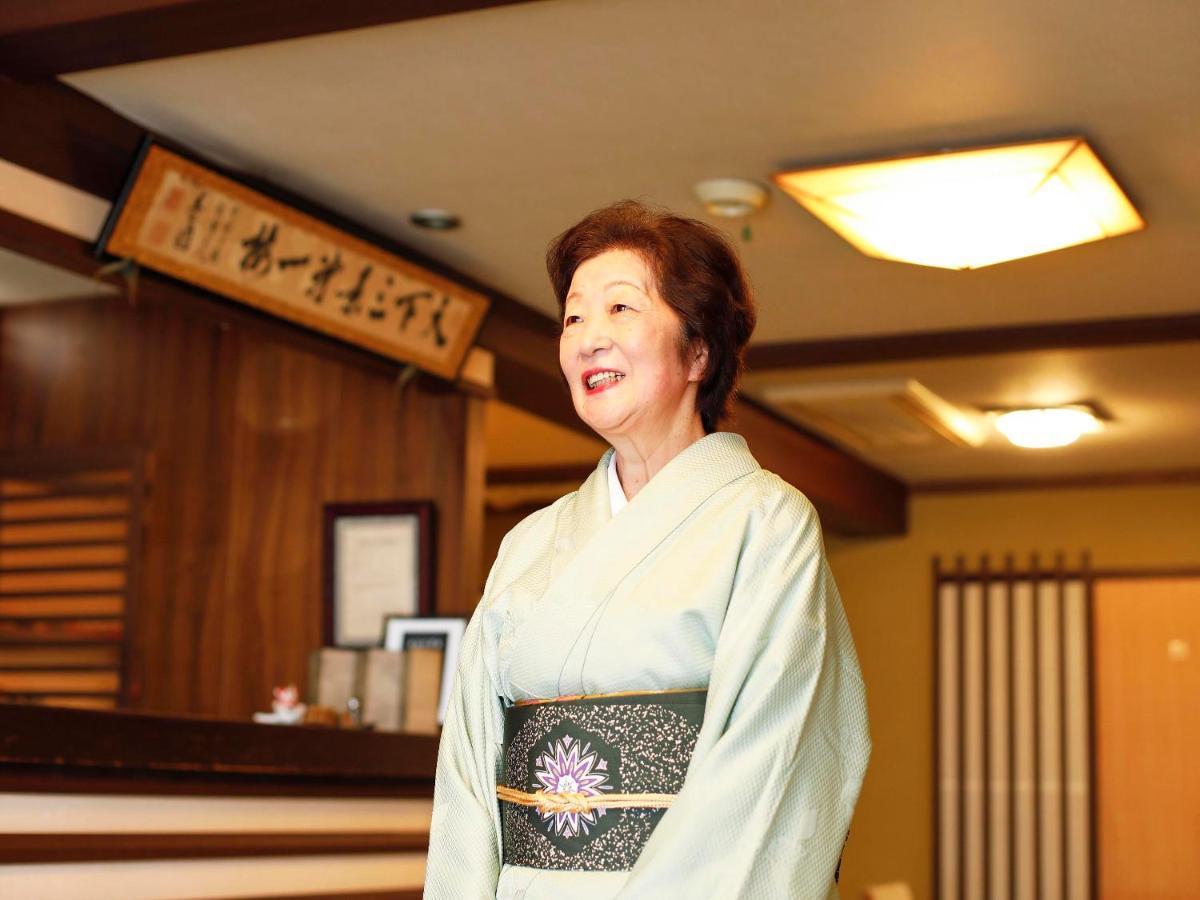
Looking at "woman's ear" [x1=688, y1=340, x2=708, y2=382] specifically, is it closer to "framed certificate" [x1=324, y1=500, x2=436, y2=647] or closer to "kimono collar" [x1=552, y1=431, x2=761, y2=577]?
"kimono collar" [x1=552, y1=431, x2=761, y2=577]

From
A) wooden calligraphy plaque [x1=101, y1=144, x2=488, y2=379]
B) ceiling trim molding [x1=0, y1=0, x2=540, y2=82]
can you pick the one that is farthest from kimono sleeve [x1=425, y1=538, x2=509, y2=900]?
wooden calligraphy plaque [x1=101, y1=144, x2=488, y2=379]

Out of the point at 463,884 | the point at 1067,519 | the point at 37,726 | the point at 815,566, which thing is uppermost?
the point at 1067,519

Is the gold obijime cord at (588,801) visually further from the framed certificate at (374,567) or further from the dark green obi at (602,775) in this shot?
the framed certificate at (374,567)

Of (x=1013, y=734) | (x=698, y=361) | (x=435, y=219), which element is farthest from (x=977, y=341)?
(x=698, y=361)

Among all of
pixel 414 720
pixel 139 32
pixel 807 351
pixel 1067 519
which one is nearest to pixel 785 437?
pixel 807 351

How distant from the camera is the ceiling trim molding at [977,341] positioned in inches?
209

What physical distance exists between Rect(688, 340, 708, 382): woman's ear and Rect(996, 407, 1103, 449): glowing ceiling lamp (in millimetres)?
4820

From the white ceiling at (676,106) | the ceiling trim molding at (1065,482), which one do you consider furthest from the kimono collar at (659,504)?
the ceiling trim molding at (1065,482)

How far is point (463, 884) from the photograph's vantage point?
6.24 ft

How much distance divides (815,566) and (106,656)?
3835 mm

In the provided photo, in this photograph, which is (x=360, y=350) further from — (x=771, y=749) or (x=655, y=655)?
(x=771, y=749)

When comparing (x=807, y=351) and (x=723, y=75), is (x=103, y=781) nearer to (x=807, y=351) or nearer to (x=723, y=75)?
(x=723, y=75)

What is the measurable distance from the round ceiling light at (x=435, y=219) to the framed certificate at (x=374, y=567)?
3.32 ft

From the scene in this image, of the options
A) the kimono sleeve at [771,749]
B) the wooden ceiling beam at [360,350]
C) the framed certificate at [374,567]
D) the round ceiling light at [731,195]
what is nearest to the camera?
the kimono sleeve at [771,749]
